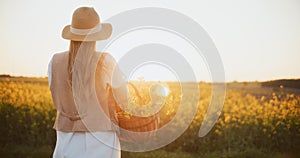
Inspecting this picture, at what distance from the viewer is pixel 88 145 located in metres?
2.29

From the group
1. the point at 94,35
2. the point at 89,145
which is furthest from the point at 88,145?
the point at 94,35

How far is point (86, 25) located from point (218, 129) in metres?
4.59

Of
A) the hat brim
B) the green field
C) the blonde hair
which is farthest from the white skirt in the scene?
the green field

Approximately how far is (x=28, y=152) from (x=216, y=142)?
2.80 metres

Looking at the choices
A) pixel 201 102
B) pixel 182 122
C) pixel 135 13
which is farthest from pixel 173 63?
pixel 201 102

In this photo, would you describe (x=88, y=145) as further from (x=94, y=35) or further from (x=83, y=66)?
(x=94, y=35)

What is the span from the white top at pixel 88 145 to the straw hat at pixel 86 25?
0.22 metres

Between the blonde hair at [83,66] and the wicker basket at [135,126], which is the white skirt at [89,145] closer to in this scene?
the wicker basket at [135,126]

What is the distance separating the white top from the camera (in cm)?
229

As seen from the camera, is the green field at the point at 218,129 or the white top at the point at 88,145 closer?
the white top at the point at 88,145

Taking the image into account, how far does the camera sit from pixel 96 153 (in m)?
2.29

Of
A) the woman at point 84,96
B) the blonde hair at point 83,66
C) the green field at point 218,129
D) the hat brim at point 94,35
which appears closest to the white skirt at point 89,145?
the woman at point 84,96

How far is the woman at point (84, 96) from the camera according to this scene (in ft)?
7.36

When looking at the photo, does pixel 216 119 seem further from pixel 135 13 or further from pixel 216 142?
pixel 135 13
